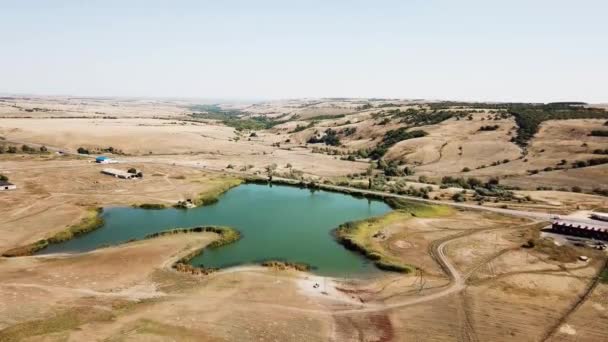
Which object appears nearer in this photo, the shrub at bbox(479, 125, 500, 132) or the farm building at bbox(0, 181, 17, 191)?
the farm building at bbox(0, 181, 17, 191)

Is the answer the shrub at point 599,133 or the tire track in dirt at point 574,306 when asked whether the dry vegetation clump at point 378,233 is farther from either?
the shrub at point 599,133

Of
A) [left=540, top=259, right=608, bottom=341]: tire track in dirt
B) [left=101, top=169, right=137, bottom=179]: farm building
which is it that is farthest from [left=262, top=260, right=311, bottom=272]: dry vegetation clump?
[left=101, top=169, right=137, bottom=179]: farm building

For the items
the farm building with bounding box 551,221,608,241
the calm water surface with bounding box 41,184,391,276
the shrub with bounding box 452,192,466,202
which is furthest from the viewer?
the shrub with bounding box 452,192,466,202

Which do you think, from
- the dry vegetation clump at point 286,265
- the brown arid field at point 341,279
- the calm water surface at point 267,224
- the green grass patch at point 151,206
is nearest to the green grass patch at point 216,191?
the brown arid field at point 341,279

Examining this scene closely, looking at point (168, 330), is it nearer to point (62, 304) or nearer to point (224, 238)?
point (62, 304)

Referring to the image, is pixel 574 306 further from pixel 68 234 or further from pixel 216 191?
pixel 216 191

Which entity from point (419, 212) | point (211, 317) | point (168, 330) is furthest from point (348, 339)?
point (419, 212)

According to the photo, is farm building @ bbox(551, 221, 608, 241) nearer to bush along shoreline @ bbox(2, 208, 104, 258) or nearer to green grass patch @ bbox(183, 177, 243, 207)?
green grass patch @ bbox(183, 177, 243, 207)
